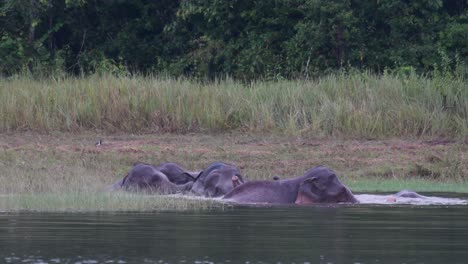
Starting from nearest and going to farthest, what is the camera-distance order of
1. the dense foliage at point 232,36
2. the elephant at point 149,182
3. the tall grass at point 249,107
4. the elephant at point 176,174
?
the elephant at point 149,182, the elephant at point 176,174, the tall grass at point 249,107, the dense foliage at point 232,36

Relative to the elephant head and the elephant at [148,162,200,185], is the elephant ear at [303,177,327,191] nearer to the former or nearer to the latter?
the elephant head

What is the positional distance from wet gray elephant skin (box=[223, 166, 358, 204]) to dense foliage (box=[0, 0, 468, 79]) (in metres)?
11.4

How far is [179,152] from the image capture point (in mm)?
18922

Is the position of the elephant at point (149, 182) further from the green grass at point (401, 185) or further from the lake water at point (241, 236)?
the green grass at point (401, 185)

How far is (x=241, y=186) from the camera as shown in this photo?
46.5 feet

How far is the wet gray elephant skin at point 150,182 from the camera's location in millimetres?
14836

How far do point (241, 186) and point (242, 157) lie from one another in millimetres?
4477

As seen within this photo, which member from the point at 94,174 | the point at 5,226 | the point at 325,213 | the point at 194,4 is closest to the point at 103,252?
the point at 5,226

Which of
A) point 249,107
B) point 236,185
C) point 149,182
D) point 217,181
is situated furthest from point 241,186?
point 249,107

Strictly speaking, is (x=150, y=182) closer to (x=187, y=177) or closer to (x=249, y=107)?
(x=187, y=177)

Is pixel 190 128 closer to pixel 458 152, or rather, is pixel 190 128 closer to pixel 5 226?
pixel 458 152

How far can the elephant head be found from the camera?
13.8m

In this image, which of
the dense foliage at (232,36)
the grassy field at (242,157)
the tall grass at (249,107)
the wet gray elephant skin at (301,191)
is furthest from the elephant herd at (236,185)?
the dense foliage at (232,36)

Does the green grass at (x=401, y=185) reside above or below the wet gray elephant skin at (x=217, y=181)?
below
